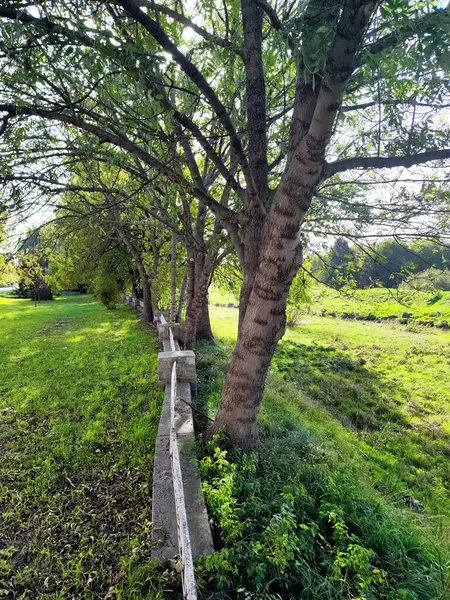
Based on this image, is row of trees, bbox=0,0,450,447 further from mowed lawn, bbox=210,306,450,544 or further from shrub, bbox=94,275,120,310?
shrub, bbox=94,275,120,310

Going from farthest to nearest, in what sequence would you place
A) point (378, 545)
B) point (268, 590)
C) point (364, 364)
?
point (364, 364), point (378, 545), point (268, 590)

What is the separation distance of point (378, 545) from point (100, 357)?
8.11m

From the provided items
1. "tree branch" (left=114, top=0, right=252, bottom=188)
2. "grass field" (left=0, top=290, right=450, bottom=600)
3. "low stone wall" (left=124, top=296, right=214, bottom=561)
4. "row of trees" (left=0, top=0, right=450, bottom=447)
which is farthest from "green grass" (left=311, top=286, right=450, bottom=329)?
"low stone wall" (left=124, top=296, right=214, bottom=561)

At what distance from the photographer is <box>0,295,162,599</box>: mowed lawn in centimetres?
242

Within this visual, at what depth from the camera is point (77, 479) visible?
360 centimetres

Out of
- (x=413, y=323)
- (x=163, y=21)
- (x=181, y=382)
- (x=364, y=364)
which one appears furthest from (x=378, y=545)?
(x=413, y=323)

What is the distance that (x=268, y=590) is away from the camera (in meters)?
2.14

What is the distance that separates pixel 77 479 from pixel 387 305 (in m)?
6.72

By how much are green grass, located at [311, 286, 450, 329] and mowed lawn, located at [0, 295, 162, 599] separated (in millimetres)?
4738

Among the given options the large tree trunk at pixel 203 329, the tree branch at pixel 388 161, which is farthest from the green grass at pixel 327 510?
the tree branch at pixel 388 161

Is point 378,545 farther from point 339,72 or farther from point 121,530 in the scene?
point 339,72

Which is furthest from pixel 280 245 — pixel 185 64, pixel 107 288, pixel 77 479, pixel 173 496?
pixel 107 288

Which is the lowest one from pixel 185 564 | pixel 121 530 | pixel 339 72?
pixel 121 530

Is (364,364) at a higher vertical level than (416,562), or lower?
lower
